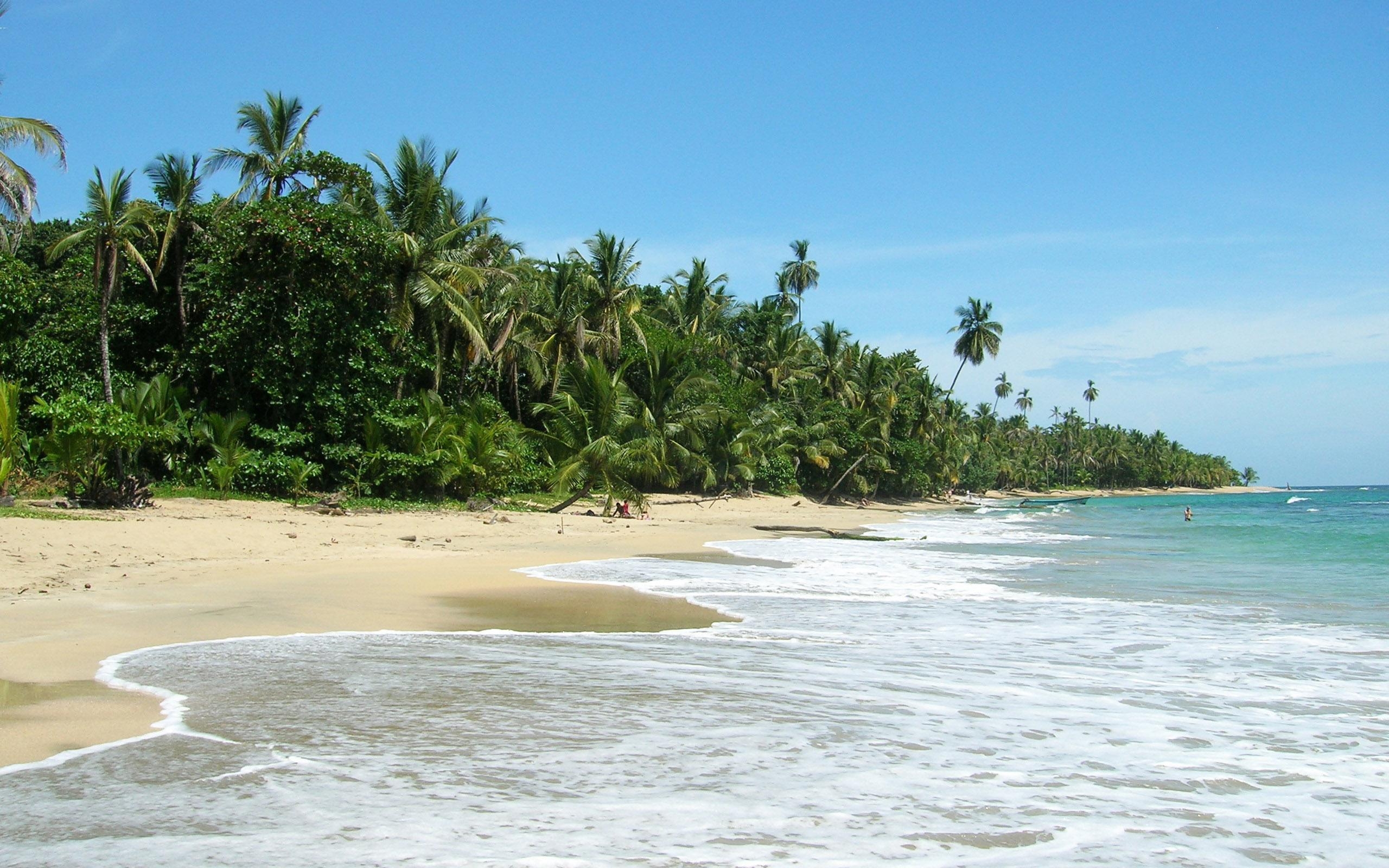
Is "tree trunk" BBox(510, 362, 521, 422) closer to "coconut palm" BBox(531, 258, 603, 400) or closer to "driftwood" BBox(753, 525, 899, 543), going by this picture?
"coconut palm" BBox(531, 258, 603, 400)

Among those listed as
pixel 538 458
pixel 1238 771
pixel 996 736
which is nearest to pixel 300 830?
pixel 996 736

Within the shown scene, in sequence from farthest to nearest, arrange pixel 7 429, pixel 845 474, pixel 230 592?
1. pixel 845 474
2. pixel 7 429
3. pixel 230 592

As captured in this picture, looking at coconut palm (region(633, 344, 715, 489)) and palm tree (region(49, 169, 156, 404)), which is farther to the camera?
coconut palm (region(633, 344, 715, 489))

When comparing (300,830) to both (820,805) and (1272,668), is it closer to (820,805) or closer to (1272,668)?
(820,805)

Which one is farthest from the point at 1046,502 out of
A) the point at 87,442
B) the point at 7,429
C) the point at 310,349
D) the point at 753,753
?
the point at 753,753

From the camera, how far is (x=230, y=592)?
9.16 metres

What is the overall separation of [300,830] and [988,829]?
2.56m

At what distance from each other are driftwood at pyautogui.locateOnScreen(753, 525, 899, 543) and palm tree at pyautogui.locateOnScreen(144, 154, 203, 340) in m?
15.6

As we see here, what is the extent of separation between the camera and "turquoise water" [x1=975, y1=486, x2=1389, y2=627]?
1171cm

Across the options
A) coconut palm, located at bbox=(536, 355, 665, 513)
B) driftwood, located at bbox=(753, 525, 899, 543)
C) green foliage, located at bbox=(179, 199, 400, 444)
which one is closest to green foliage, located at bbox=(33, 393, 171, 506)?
green foliage, located at bbox=(179, 199, 400, 444)

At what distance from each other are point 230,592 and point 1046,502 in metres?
77.0

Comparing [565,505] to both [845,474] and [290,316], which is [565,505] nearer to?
[290,316]

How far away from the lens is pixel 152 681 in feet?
17.6

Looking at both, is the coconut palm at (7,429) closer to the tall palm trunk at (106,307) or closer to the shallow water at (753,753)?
the tall palm trunk at (106,307)
